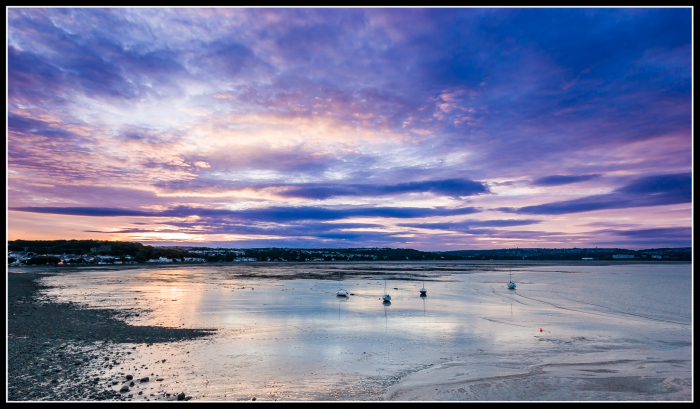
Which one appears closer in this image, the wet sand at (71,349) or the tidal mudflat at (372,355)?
the wet sand at (71,349)

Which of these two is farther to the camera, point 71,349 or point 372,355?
point 372,355

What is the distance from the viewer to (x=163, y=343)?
23500 mm

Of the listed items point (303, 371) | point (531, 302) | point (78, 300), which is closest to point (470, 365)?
point (303, 371)

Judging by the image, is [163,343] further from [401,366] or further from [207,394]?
[401,366]

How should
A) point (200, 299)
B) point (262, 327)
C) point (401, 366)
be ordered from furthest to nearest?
point (200, 299)
point (262, 327)
point (401, 366)

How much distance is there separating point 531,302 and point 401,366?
130ft

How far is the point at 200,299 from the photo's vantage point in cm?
4884

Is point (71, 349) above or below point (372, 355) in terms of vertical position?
above

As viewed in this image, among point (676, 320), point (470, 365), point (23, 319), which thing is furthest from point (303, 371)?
point (676, 320)

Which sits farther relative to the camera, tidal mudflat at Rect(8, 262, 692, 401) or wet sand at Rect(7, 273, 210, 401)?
tidal mudflat at Rect(8, 262, 692, 401)
